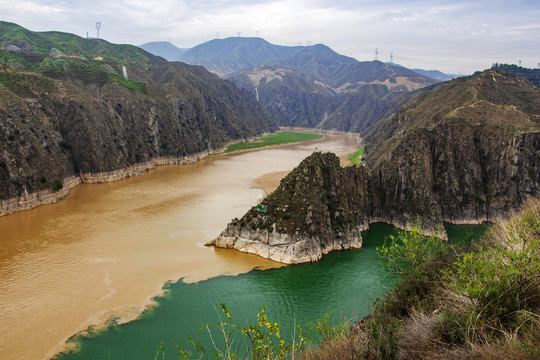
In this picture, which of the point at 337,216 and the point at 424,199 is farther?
the point at 424,199

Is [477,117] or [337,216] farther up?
[477,117]

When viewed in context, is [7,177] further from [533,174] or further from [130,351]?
[533,174]

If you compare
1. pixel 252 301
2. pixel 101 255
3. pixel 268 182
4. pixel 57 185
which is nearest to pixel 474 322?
pixel 252 301

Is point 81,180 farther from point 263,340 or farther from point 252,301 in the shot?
point 263,340

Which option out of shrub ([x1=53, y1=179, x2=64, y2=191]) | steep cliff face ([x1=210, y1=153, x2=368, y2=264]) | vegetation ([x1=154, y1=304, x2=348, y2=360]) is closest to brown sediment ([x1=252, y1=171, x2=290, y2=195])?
steep cliff face ([x1=210, y1=153, x2=368, y2=264])

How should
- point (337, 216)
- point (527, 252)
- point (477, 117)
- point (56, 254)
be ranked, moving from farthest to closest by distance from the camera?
1. point (477, 117)
2. point (337, 216)
3. point (56, 254)
4. point (527, 252)

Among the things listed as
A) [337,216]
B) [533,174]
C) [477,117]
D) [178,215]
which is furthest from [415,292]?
[477,117]

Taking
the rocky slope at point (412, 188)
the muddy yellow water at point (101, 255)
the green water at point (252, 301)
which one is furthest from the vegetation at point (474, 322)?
the rocky slope at point (412, 188)

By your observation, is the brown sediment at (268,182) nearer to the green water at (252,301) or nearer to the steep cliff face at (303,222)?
the steep cliff face at (303,222)
